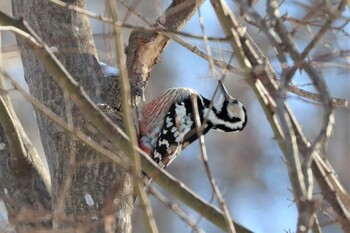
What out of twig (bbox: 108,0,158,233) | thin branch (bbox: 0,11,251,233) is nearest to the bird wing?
thin branch (bbox: 0,11,251,233)

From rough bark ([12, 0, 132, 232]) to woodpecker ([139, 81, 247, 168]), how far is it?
0.85 meters

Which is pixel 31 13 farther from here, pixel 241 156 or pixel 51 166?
pixel 241 156

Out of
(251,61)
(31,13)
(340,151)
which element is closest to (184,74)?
(340,151)

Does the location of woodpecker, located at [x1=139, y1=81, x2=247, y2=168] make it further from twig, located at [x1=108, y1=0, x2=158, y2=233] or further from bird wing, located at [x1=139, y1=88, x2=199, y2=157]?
twig, located at [x1=108, y1=0, x2=158, y2=233]

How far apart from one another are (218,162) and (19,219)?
7228 mm

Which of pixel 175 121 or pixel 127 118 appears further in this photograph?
pixel 175 121

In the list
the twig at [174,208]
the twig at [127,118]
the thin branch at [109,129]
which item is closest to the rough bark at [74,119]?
the thin branch at [109,129]

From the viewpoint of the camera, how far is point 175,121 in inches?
191

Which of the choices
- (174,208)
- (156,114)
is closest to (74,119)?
(156,114)

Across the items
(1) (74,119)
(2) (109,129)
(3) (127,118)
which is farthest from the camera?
(1) (74,119)

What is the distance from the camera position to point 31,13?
392cm

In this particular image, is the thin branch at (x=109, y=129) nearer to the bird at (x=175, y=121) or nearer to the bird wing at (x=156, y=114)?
the bird at (x=175, y=121)

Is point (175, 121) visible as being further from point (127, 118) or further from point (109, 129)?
point (127, 118)

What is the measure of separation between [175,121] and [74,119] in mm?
1232
